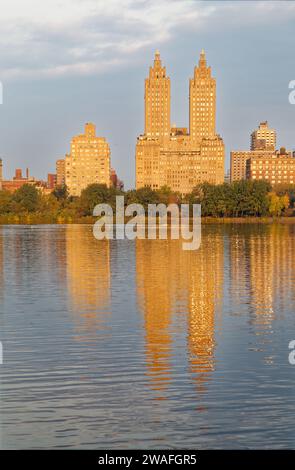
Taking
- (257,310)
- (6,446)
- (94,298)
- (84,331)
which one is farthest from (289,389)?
(94,298)

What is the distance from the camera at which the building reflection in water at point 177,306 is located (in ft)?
48.7

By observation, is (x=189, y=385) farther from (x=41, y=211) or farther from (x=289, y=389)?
(x=41, y=211)

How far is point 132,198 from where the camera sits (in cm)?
13200

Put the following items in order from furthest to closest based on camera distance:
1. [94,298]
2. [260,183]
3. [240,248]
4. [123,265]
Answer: [260,183] → [240,248] → [123,265] → [94,298]

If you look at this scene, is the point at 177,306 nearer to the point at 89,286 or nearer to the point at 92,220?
the point at 89,286

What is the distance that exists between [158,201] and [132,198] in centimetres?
802

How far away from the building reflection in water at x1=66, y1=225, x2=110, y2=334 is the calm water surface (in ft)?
0.24

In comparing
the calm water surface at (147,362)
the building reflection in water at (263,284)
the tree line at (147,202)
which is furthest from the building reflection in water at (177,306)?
the tree line at (147,202)

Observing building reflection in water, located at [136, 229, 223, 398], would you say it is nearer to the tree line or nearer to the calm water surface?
the calm water surface

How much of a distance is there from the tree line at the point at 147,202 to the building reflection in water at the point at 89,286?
7573 centimetres

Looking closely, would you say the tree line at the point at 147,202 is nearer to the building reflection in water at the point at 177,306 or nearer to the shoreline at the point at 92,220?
the shoreline at the point at 92,220

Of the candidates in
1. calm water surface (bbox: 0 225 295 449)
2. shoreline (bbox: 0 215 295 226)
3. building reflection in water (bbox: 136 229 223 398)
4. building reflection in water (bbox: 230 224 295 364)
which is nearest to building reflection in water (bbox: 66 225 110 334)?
calm water surface (bbox: 0 225 295 449)

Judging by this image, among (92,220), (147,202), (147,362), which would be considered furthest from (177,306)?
(147,202)

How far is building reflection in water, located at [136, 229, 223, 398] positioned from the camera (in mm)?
14852
